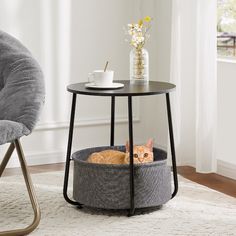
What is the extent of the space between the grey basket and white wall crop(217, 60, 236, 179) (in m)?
0.89


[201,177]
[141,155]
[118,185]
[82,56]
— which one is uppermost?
[82,56]

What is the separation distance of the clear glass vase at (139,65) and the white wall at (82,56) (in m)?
1.03

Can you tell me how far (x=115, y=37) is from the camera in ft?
13.8

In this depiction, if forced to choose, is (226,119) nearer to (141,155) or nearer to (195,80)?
(195,80)

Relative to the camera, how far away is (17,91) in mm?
2695

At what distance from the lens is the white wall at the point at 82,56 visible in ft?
12.9

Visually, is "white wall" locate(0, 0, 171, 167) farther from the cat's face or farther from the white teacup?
the cat's face

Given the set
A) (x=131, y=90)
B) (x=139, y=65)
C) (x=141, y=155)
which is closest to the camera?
(x=131, y=90)

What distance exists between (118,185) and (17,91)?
621mm

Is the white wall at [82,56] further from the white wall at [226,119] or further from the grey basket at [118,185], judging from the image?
the grey basket at [118,185]

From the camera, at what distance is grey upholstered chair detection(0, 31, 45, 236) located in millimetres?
2562

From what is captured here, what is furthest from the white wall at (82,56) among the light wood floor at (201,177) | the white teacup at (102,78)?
the white teacup at (102,78)

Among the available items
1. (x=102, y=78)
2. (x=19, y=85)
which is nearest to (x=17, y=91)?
(x=19, y=85)

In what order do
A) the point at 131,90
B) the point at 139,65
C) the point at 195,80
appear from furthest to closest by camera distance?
1. the point at 195,80
2. the point at 139,65
3. the point at 131,90
